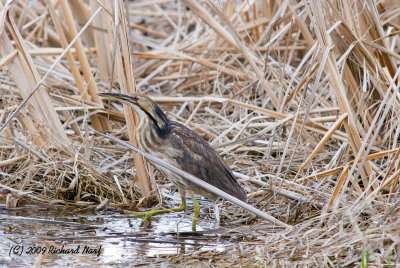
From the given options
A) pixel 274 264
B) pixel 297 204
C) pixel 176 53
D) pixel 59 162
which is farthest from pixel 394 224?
pixel 176 53

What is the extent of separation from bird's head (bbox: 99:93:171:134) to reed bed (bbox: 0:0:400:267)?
93 millimetres

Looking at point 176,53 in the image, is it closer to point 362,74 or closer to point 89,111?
point 89,111

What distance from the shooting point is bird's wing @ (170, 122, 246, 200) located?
343cm

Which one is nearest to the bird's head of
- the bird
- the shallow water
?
the bird

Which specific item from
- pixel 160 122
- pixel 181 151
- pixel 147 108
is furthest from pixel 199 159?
pixel 147 108

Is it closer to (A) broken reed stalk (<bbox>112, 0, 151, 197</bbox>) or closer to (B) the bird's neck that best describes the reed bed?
(A) broken reed stalk (<bbox>112, 0, 151, 197</bbox>)

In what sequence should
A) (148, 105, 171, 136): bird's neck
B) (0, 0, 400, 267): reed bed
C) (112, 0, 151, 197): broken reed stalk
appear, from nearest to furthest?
1. (0, 0, 400, 267): reed bed
2. (112, 0, 151, 197): broken reed stalk
3. (148, 105, 171, 136): bird's neck

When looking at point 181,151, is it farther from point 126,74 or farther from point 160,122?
point 126,74

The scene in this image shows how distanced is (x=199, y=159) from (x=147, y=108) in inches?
16.4

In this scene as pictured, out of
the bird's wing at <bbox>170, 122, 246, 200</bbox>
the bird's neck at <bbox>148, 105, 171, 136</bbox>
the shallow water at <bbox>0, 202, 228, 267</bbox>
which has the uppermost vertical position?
the bird's neck at <bbox>148, 105, 171, 136</bbox>

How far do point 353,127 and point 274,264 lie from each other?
88cm

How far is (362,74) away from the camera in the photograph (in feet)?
11.7

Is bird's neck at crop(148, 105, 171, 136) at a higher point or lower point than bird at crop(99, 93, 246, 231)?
higher

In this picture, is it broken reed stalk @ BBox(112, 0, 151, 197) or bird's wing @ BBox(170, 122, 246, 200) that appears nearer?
broken reed stalk @ BBox(112, 0, 151, 197)
